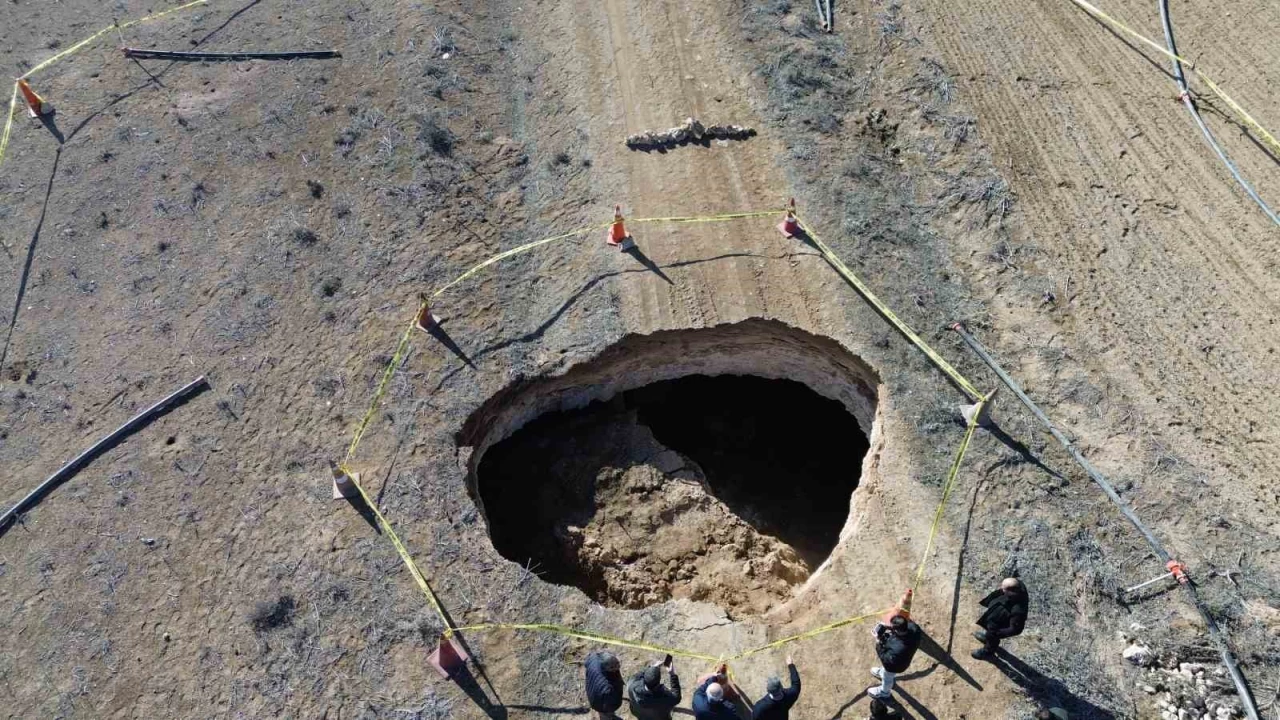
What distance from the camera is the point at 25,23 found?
1870 centimetres

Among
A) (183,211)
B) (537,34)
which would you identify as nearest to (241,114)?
(183,211)

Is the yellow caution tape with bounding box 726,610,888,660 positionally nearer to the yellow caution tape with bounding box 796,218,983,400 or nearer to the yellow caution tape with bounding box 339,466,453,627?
the yellow caution tape with bounding box 339,466,453,627

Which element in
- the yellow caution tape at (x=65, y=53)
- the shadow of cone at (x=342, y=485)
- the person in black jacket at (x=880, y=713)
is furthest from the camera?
the yellow caution tape at (x=65, y=53)

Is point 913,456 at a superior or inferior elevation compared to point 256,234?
inferior

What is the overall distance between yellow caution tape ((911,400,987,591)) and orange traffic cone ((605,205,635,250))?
5771 mm

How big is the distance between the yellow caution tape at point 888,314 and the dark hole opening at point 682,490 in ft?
7.14

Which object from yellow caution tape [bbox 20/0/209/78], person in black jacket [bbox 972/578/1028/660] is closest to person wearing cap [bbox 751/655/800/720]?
person in black jacket [bbox 972/578/1028/660]

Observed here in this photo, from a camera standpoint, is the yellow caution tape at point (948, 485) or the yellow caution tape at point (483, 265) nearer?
the yellow caution tape at point (948, 485)

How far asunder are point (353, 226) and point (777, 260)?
7.02 meters

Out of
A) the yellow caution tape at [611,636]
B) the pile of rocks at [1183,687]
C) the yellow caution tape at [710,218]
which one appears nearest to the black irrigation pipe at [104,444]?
the yellow caution tape at [611,636]

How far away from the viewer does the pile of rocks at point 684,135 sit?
15.1 meters

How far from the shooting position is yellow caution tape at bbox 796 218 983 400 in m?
11.9

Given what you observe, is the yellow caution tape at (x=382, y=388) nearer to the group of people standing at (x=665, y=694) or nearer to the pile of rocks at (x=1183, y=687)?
the group of people standing at (x=665, y=694)

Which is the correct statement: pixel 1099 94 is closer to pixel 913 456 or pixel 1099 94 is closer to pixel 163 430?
pixel 913 456
